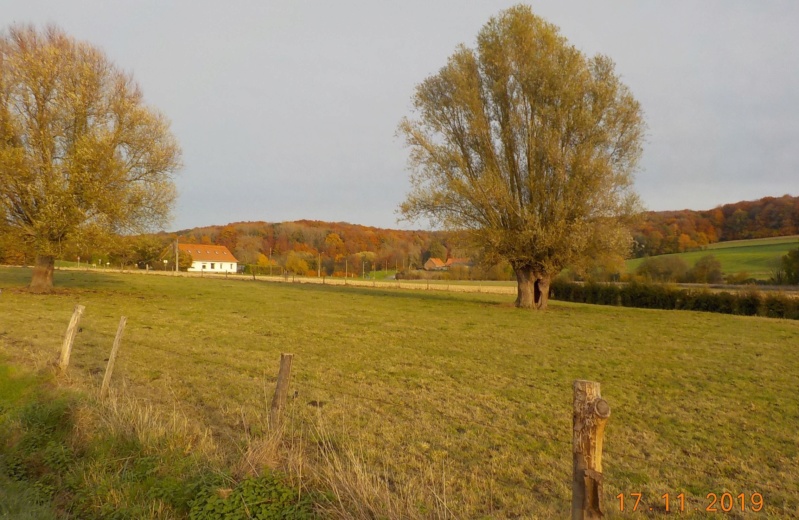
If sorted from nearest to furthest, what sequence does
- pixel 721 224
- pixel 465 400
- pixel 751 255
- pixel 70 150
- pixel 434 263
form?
1. pixel 465 400
2. pixel 70 150
3. pixel 751 255
4. pixel 721 224
5. pixel 434 263

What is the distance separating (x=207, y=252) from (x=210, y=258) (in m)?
1.82

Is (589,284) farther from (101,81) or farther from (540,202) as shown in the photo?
(101,81)

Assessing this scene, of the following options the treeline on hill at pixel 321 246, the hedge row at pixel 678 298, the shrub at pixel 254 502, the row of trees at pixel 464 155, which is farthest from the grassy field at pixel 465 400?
the treeline on hill at pixel 321 246

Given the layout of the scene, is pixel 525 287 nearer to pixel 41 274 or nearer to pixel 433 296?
pixel 433 296

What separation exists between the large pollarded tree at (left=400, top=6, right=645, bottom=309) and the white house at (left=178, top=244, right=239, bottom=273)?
92.3 meters

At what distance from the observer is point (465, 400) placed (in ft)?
30.5

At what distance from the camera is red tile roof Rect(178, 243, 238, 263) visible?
114m

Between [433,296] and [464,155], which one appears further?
[433,296]

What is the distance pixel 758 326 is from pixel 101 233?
109 feet

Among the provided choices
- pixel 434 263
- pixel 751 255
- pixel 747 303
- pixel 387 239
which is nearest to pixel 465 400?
pixel 747 303

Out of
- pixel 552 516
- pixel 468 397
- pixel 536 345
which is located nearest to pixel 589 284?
pixel 536 345

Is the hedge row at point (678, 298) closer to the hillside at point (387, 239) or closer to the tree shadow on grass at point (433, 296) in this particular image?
the tree shadow on grass at point (433, 296)

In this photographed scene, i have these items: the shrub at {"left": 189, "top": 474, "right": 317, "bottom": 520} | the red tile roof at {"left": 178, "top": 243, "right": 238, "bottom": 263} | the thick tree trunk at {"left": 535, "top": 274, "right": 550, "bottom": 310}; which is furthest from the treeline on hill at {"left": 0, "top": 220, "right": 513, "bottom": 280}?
the shrub at {"left": 189, "top": 474, "right": 317, "bottom": 520}
